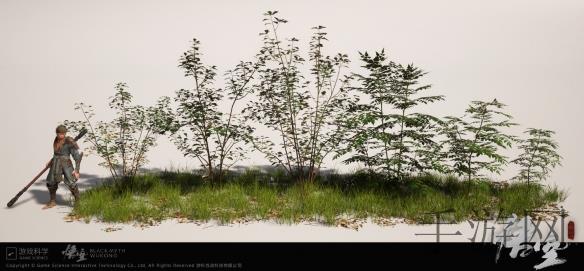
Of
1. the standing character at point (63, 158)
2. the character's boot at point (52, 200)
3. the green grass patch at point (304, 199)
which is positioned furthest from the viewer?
the character's boot at point (52, 200)

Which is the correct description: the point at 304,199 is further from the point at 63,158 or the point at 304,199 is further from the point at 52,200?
the point at 52,200

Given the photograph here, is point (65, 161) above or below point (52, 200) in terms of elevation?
above

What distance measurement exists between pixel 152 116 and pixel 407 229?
18.2 ft

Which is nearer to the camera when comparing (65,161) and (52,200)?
(65,161)

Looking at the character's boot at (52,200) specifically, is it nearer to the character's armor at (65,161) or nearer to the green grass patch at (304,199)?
the character's armor at (65,161)

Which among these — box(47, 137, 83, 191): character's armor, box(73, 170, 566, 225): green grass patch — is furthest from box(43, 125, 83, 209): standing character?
box(73, 170, 566, 225): green grass patch

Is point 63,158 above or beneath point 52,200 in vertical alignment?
above

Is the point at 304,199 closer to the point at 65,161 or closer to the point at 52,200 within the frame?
the point at 65,161

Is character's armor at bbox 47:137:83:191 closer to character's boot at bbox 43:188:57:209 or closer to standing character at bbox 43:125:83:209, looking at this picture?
standing character at bbox 43:125:83:209

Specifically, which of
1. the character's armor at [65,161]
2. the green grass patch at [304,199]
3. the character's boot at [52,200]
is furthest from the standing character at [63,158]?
the green grass patch at [304,199]

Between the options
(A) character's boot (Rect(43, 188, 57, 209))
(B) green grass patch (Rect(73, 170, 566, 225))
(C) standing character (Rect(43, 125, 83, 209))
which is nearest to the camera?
(B) green grass patch (Rect(73, 170, 566, 225))

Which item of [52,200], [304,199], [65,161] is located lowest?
[52,200]

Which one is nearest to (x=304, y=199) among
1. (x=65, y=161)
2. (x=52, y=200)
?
(x=65, y=161)

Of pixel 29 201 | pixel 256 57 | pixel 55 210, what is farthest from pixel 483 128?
pixel 29 201
